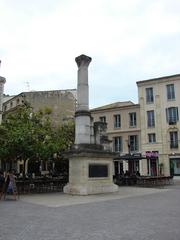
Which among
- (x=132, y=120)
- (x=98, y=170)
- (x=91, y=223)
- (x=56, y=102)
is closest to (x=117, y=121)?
(x=132, y=120)

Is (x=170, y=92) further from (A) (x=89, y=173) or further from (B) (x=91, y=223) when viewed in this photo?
(B) (x=91, y=223)

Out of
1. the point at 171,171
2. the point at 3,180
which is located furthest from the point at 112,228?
the point at 171,171

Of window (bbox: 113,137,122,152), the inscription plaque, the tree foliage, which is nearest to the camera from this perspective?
the inscription plaque

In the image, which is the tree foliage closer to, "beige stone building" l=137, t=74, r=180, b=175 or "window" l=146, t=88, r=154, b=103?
"beige stone building" l=137, t=74, r=180, b=175

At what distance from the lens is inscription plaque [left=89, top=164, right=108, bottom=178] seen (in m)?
16.4

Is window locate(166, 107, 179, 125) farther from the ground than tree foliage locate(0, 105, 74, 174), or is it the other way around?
window locate(166, 107, 179, 125)

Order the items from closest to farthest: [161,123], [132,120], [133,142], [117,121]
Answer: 1. [161,123]
2. [133,142]
3. [132,120]
4. [117,121]

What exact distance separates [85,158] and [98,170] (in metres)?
1.27

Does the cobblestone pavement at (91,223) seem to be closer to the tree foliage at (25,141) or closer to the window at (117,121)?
the tree foliage at (25,141)

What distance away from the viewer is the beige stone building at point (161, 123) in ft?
137

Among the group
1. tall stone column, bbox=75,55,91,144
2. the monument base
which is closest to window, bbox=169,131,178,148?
the monument base

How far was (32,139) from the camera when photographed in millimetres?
17953

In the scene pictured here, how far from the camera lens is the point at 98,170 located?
55.3 ft

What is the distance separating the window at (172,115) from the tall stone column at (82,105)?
27.3 m
